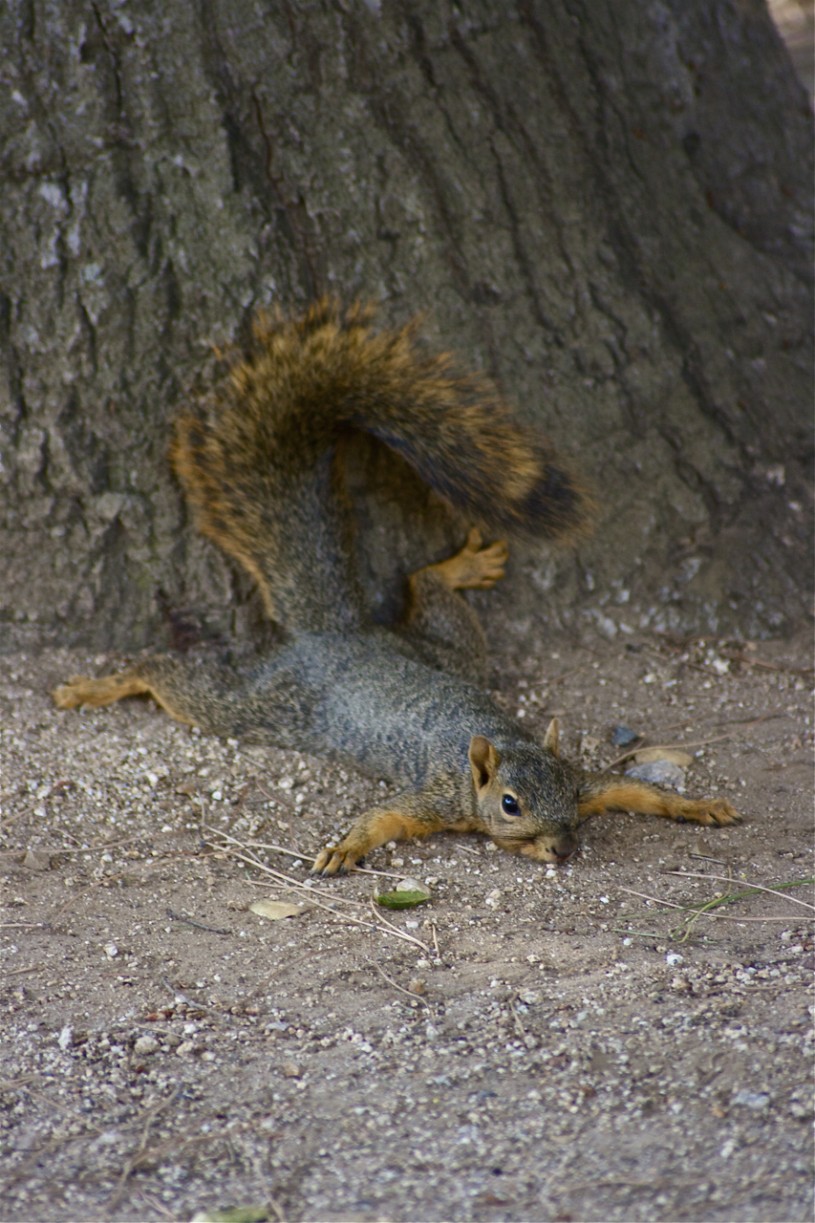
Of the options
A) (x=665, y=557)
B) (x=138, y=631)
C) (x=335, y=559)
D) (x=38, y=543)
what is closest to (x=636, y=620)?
(x=665, y=557)

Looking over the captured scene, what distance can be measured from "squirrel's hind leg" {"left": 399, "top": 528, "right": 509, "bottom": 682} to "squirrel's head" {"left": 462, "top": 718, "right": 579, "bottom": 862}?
17.5 inches

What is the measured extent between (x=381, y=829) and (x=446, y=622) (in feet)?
2.40

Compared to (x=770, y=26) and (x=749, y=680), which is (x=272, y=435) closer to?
(x=749, y=680)

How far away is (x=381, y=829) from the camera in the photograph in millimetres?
2635

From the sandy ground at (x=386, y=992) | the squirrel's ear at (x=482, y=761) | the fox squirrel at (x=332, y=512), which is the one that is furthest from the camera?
the fox squirrel at (x=332, y=512)

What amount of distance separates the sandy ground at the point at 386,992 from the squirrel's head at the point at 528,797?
6 centimetres

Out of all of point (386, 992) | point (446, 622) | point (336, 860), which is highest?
point (446, 622)

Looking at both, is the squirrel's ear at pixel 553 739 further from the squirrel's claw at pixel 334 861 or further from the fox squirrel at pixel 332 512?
the squirrel's claw at pixel 334 861

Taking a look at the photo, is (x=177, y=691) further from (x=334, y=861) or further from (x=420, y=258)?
(x=420, y=258)

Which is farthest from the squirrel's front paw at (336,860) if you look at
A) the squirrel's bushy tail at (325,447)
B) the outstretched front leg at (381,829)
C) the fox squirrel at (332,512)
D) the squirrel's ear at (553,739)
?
the squirrel's bushy tail at (325,447)

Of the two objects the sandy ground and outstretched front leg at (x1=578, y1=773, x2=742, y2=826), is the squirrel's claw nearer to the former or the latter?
the sandy ground

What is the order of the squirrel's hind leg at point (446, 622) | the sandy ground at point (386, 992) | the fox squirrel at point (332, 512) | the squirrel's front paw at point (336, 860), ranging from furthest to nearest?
the squirrel's hind leg at point (446, 622) < the fox squirrel at point (332, 512) < the squirrel's front paw at point (336, 860) < the sandy ground at point (386, 992)

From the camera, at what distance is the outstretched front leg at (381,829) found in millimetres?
2525

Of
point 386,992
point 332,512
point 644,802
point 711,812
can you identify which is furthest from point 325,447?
point 386,992
